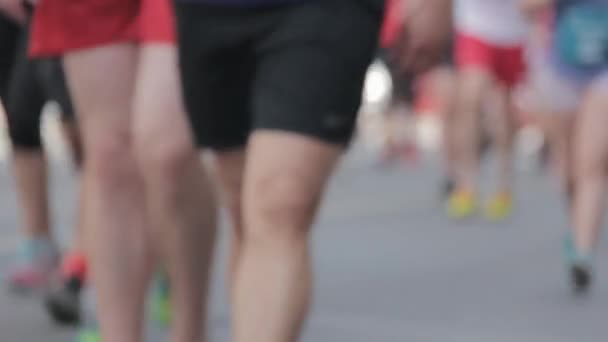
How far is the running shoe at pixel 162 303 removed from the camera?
17.4 feet

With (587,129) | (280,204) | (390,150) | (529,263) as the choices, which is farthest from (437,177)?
(280,204)

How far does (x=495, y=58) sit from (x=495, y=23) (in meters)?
0.20

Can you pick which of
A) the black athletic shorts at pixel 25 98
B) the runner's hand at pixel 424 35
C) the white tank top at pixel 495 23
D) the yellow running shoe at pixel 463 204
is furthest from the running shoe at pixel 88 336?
the yellow running shoe at pixel 463 204

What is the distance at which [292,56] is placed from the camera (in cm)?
318

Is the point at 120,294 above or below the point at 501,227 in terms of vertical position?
above

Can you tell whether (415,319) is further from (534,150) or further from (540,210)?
(534,150)

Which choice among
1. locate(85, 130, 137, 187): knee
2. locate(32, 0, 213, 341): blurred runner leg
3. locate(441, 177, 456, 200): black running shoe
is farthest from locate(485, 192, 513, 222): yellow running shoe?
locate(85, 130, 137, 187): knee

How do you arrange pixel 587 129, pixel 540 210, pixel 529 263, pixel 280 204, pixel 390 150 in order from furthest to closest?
pixel 390 150, pixel 540 210, pixel 529 263, pixel 587 129, pixel 280 204

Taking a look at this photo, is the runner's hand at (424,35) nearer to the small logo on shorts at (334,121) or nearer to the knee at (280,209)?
the small logo on shorts at (334,121)

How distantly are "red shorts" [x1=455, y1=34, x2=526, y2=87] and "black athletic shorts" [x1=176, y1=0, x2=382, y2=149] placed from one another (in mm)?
6146

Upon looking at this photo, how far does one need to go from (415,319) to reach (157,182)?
1.87 meters

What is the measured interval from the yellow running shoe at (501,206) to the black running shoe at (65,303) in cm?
475

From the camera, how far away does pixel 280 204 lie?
10.2ft

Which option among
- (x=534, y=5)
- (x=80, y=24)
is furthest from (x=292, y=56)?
(x=534, y=5)
